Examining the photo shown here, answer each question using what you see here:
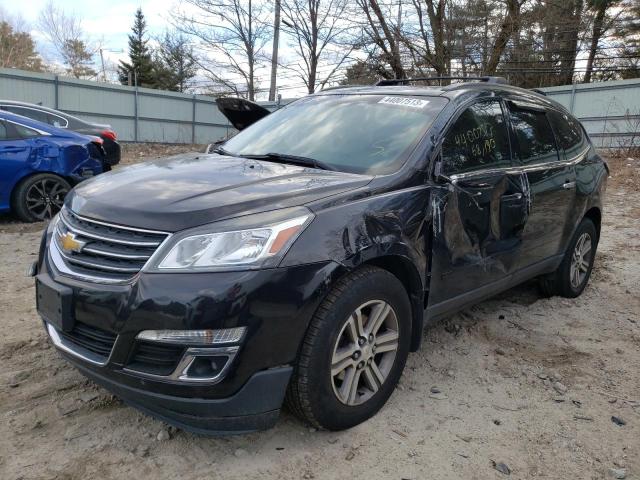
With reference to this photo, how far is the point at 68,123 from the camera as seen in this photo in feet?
32.1

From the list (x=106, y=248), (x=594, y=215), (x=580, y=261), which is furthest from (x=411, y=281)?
(x=594, y=215)

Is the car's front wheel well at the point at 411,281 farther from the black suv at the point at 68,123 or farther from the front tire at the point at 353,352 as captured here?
the black suv at the point at 68,123

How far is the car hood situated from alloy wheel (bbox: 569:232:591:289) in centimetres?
282

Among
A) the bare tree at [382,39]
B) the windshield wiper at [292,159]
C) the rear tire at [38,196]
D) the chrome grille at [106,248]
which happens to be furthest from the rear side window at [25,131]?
the bare tree at [382,39]

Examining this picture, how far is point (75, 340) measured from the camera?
2428mm

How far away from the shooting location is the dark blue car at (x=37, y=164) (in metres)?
6.75

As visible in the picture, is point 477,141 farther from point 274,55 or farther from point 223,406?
point 274,55

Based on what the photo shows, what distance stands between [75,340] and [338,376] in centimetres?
120

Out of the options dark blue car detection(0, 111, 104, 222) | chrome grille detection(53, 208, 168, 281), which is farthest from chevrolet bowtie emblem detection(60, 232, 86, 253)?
dark blue car detection(0, 111, 104, 222)

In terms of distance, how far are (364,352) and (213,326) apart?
2.74 ft

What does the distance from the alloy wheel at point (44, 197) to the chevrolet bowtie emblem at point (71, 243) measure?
5024mm

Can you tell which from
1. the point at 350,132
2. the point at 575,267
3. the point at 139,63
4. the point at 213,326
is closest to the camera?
the point at 213,326

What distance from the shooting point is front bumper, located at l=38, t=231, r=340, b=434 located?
7.04 ft

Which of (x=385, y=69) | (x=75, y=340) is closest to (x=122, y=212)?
(x=75, y=340)
